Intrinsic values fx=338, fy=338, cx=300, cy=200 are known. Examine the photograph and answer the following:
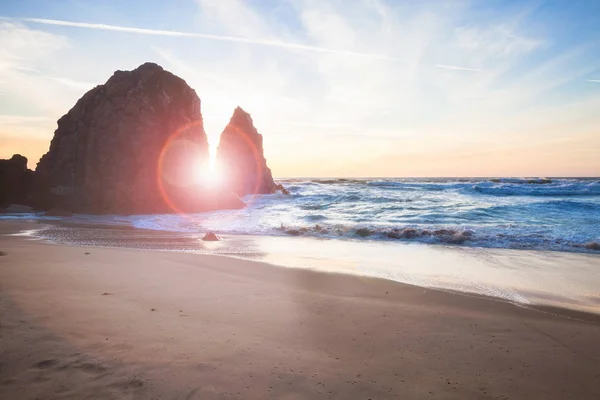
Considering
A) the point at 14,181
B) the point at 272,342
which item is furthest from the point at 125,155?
the point at 272,342

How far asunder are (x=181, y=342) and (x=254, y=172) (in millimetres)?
52467

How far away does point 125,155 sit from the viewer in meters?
26.7

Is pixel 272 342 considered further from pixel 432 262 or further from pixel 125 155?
pixel 125 155

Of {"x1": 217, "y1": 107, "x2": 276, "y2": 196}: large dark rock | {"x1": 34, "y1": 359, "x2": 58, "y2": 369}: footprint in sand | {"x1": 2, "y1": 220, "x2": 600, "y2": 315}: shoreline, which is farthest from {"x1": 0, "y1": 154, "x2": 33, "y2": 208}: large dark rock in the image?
{"x1": 34, "y1": 359, "x2": 58, "y2": 369}: footprint in sand

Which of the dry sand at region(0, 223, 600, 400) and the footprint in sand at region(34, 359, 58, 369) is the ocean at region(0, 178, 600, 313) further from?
the footprint in sand at region(34, 359, 58, 369)

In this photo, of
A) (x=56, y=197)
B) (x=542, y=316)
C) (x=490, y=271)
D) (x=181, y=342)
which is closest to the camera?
(x=181, y=342)

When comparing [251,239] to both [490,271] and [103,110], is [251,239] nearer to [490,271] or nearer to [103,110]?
[490,271]

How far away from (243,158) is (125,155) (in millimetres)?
30227

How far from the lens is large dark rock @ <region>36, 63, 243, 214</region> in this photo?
84.6ft

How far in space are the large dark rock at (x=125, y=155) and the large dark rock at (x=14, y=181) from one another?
1.60 m

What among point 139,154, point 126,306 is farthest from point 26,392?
point 139,154

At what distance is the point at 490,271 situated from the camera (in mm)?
8445

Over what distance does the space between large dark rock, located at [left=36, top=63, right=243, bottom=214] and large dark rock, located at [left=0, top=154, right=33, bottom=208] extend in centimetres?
160

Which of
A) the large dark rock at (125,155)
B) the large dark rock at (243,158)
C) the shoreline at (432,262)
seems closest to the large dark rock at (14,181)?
the large dark rock at (125,155)
